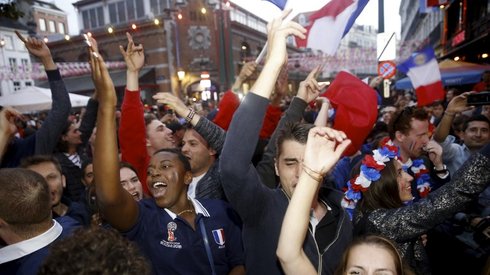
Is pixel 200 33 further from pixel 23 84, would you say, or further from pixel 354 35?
pixel 354 35

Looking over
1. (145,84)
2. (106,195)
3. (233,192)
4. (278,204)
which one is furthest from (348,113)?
(145,84)

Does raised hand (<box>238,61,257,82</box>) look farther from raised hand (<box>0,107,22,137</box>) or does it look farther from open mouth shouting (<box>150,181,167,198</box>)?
raised hand (<box>0,107,22,137</box>)

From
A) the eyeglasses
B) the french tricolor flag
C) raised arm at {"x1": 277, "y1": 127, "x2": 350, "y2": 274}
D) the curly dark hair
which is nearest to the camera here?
the curly dark hair

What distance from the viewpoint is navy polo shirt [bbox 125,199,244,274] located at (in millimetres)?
2062

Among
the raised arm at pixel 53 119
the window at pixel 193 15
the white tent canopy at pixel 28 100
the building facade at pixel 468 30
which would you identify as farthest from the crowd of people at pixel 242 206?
the window at pixel 193 15

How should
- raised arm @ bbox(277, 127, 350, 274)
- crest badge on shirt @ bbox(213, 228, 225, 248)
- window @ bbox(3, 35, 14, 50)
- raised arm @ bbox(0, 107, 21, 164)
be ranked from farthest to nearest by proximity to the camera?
1. window @ bbox(3, 35, 14, 50)
2. raised arm @ bbox(0, 107, 21, 164)
3. crest badge on shirt @ bbox(213, 228, 225, 248)
4. raised arm @ bbox(277, 127, 350, 274)

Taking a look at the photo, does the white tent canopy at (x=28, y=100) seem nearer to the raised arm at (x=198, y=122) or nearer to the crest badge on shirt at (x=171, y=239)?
the raised arm at (x=198, y=122)

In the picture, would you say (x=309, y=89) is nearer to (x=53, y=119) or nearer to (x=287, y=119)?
(x=287, y=119)

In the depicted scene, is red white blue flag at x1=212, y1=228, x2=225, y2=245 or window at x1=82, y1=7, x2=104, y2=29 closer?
red white blue flag at x1=212, y1=228, x2=225, y2=245

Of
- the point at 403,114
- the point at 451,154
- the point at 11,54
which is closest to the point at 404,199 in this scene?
the point at 403,114

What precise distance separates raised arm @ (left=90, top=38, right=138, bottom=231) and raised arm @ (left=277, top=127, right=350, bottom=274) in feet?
2.85

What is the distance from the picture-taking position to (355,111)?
3344 millimetres

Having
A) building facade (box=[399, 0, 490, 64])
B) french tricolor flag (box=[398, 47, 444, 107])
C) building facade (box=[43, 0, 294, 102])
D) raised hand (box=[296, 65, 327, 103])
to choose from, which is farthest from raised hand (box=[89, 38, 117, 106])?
building facade (box=[43, 0, 294, 102])

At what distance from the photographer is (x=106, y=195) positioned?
175 cm
